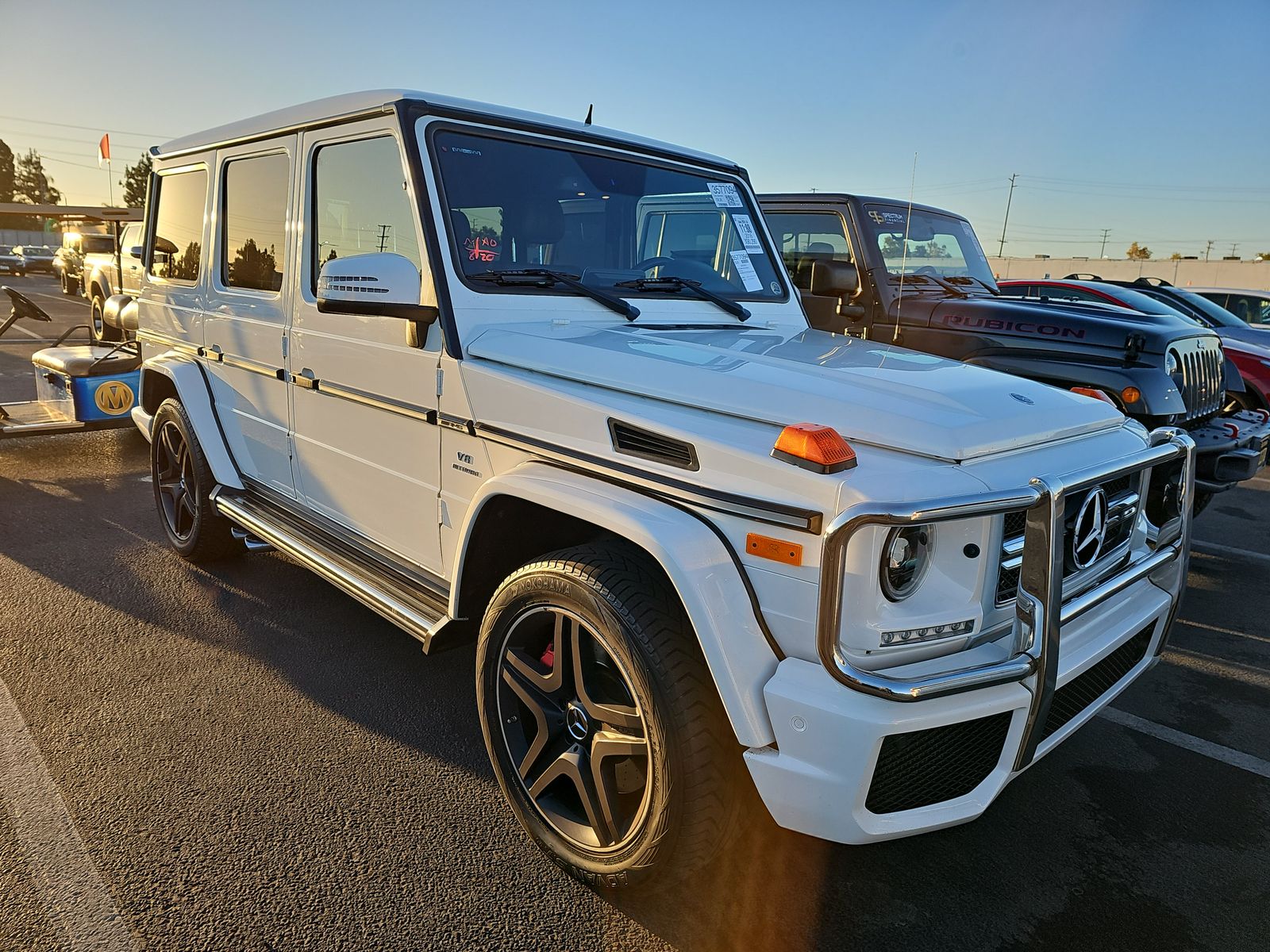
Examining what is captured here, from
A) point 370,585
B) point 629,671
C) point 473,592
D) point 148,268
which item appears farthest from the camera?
point 148,268

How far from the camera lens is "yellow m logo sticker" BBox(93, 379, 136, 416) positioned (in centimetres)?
633

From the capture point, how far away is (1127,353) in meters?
5.37

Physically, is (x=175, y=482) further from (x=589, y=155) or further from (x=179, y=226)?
(x=589, y=155)

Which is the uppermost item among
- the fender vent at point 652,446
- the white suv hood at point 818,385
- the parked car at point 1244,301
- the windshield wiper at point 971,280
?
the parked car at point 1244,301

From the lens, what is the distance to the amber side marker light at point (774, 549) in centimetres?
191

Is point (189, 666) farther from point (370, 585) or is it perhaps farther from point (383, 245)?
point (383, 245)

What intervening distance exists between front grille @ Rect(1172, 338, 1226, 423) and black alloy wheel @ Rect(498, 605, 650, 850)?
4.73m

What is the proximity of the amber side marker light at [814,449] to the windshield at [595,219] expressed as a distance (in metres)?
1.31

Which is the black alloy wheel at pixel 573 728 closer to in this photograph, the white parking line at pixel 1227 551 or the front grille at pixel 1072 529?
the front grille at pixel 1072 529

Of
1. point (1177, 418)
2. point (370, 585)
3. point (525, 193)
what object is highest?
point (525, 193)

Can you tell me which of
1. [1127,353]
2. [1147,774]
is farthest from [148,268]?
[1127,353]

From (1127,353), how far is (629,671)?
15.3ft

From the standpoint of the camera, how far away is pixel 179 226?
184 inches

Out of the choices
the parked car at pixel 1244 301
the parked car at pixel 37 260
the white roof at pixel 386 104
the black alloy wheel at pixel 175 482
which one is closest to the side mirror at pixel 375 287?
the white roof at pixel 386 104
